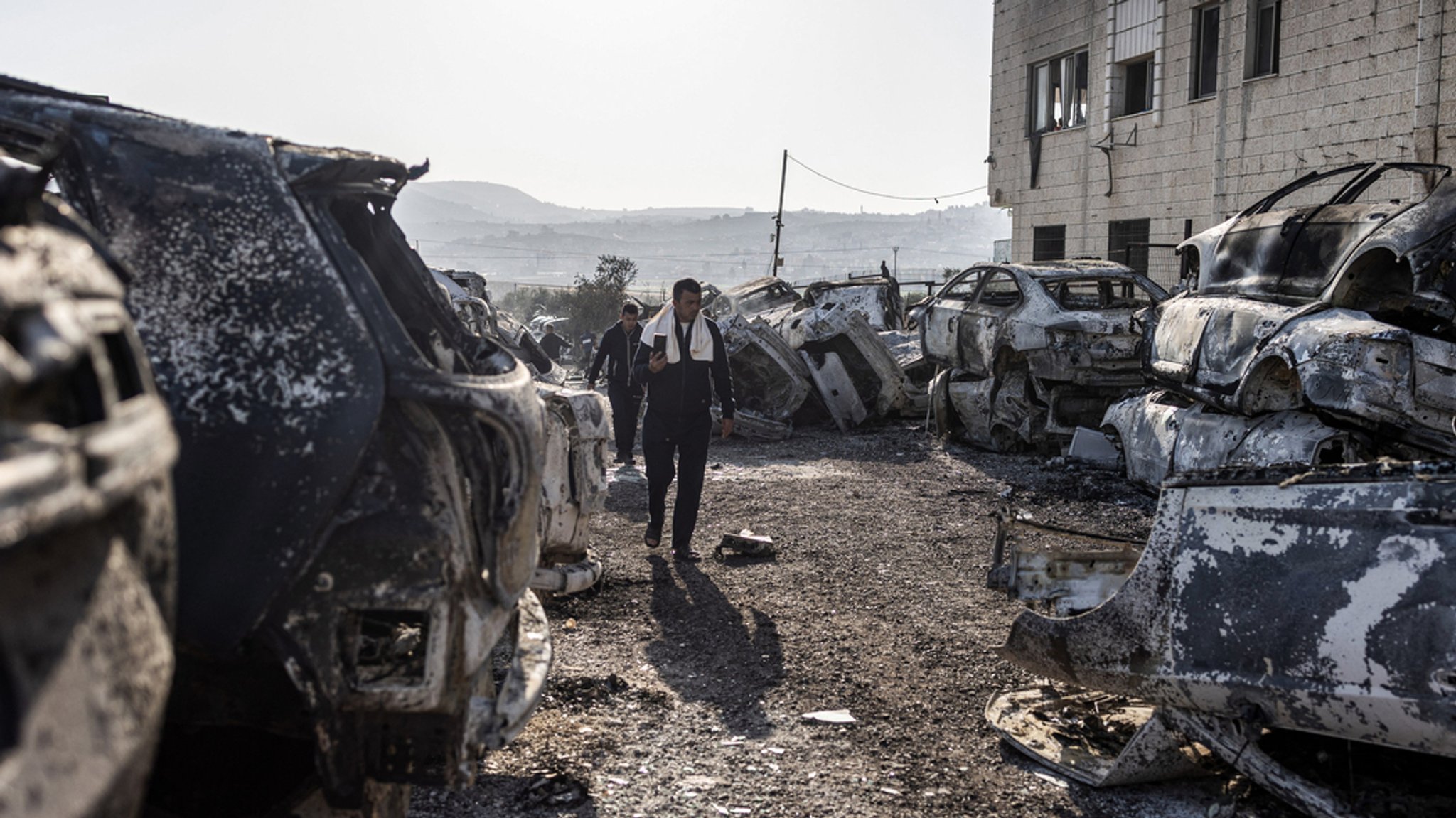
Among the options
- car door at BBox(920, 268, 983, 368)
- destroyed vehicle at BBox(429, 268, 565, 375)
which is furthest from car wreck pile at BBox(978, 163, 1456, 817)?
car door at BBox(920, 268, 983, 368)

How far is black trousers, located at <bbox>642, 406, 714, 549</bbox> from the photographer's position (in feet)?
23.8

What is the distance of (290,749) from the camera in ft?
10.2

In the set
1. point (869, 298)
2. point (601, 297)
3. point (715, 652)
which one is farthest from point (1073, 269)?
point (601, 297)

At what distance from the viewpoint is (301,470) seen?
7.86ft

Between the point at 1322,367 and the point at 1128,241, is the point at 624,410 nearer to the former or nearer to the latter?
the point at 1322,367

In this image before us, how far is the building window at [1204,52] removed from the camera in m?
18.5

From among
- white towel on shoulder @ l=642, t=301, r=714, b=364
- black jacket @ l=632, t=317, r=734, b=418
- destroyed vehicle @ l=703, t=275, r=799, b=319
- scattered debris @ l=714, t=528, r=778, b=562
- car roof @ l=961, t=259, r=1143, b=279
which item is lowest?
scattered debris @ l=714, t=528, r=778, b=562

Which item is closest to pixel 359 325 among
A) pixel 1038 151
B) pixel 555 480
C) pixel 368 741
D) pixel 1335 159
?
pixel 368 741

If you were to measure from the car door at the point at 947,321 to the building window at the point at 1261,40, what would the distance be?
23.2ft

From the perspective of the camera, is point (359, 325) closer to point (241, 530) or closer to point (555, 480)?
point (241, 530)

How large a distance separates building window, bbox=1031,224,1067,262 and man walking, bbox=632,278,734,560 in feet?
53.9

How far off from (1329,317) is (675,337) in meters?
3.71

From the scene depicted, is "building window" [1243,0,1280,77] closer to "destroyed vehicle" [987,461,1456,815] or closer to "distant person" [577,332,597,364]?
"distant person" [577,332,597,364]

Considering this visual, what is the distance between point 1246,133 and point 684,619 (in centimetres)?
1462
